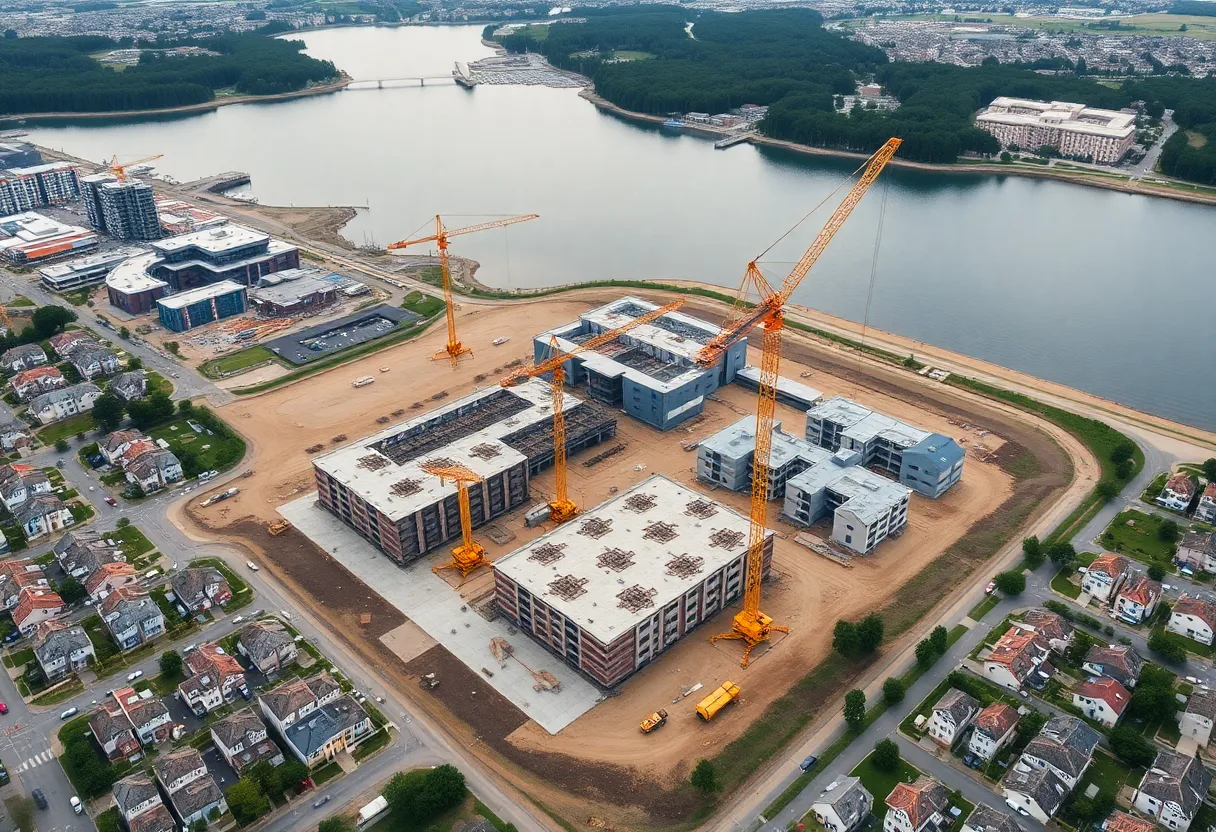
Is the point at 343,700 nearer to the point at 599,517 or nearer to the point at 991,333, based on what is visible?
the point at 599,517

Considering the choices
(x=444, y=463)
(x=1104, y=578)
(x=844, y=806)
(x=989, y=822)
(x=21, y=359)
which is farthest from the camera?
(x=21, y=359)

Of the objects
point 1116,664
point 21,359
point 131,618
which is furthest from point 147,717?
point 21,359

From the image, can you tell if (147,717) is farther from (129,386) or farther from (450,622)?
(129,386)

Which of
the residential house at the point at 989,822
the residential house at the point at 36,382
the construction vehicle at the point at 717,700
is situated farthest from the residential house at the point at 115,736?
the residential house at the point at 36,382

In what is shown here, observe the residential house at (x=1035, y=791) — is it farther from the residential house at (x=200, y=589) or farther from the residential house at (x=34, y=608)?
the residential house at (x=34, y=608)

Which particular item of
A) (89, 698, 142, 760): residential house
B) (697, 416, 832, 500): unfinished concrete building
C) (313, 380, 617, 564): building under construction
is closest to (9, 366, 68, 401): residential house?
(313, 380, 617, 564): building under construction

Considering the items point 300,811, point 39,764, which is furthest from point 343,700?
point 39,764
